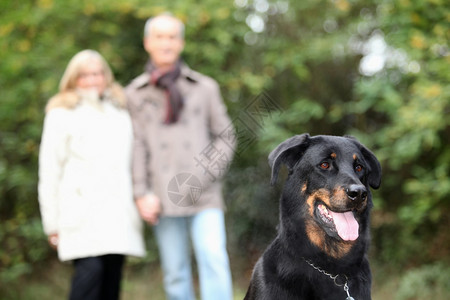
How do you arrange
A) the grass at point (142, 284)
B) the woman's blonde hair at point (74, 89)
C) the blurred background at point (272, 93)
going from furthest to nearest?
1. the grass at point (142, 284)
2. the blurred background at point (272, 93)
3. the woman's blonde hair at point (74, 89)

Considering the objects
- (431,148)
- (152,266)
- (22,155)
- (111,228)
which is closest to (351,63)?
(431,148)

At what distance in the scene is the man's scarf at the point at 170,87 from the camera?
403cm

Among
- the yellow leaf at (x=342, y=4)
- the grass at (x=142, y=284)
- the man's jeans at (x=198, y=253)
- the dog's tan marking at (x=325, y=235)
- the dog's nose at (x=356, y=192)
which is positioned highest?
the yellow leaf at (x=342, y=4)

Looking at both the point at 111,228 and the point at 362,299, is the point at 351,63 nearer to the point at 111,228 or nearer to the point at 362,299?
the point at 111,228

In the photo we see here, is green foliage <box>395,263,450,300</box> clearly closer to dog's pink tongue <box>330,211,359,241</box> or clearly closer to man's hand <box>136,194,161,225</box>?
man's hand <box>136,194,161,225</box>

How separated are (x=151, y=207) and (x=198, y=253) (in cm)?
44

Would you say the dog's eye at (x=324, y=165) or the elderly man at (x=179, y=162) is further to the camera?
the elderly man at (x=179, y=162)

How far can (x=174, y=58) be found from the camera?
13.7ft

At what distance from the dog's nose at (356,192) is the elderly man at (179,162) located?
51.0 inches

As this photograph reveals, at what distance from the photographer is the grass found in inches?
272

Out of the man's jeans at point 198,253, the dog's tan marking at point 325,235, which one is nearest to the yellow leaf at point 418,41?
the man's jeans at point 198,253

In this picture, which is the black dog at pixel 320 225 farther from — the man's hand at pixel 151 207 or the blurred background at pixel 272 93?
the blurred background at pixel 272 93

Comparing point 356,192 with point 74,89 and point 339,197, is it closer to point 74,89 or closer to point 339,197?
point 339,197

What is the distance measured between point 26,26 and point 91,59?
3.20 m
